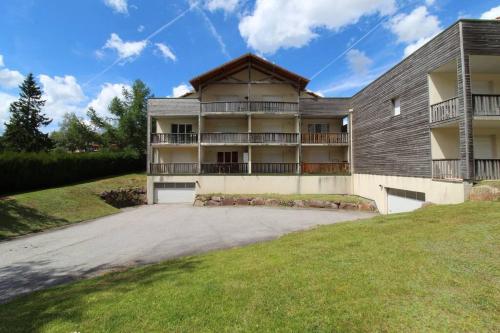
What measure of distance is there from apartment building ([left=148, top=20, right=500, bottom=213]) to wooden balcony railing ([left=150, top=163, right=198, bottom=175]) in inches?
3.5

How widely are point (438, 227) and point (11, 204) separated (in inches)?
788

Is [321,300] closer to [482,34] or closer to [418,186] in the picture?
[418,186]

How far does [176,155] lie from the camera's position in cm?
2409

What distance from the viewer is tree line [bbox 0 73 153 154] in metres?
34.1

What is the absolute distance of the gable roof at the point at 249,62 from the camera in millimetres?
22797

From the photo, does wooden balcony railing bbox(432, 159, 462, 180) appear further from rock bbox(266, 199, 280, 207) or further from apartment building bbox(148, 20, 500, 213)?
rock bbox(266, 199, 280, 207)

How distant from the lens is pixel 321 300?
3764 mm

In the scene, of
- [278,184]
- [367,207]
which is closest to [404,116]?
[367,207]

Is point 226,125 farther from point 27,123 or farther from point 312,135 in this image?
point 27,123

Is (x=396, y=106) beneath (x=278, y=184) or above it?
above

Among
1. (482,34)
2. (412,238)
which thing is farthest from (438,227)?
(482,34)

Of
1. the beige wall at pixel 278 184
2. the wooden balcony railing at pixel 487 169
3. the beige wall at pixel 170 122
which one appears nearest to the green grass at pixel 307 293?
the wooden balcony railing at pixel 487 169

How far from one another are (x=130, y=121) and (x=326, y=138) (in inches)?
1161

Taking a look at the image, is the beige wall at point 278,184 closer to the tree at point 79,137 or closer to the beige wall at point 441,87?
the beige wall at point 441,87
